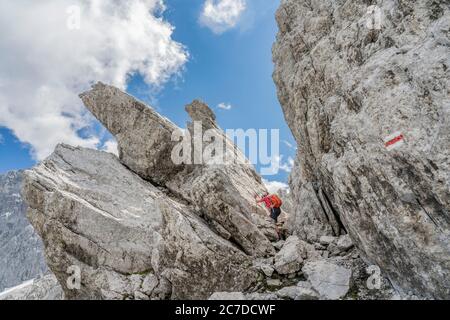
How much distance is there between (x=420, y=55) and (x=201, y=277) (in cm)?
1704

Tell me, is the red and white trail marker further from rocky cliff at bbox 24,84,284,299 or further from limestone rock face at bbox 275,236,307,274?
rocky cliff at bbox 24,84,284,299

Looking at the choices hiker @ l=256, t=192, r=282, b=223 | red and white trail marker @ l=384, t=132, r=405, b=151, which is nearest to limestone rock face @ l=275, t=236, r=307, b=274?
hiker @ l=256, t=192, r=282, b=223

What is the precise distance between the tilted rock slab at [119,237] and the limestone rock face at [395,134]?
7925mm

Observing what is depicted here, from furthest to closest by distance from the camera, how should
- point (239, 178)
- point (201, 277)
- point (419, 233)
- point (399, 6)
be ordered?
point (239, 178) < point (201, 277) < point (399, 6) < point (419, 233)

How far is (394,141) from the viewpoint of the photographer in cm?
1438

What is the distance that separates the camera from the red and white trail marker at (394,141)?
557 inches

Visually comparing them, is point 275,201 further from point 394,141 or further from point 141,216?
point 394,141

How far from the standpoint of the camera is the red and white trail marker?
1414cm

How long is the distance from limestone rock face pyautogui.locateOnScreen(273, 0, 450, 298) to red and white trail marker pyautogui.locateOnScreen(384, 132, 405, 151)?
0.05 metres

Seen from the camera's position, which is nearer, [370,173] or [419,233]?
[419,233]

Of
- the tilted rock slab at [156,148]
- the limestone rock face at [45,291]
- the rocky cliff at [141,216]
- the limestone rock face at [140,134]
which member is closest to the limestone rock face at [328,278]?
the rocky cliff at [141,216]

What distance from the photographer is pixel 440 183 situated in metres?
12.9
